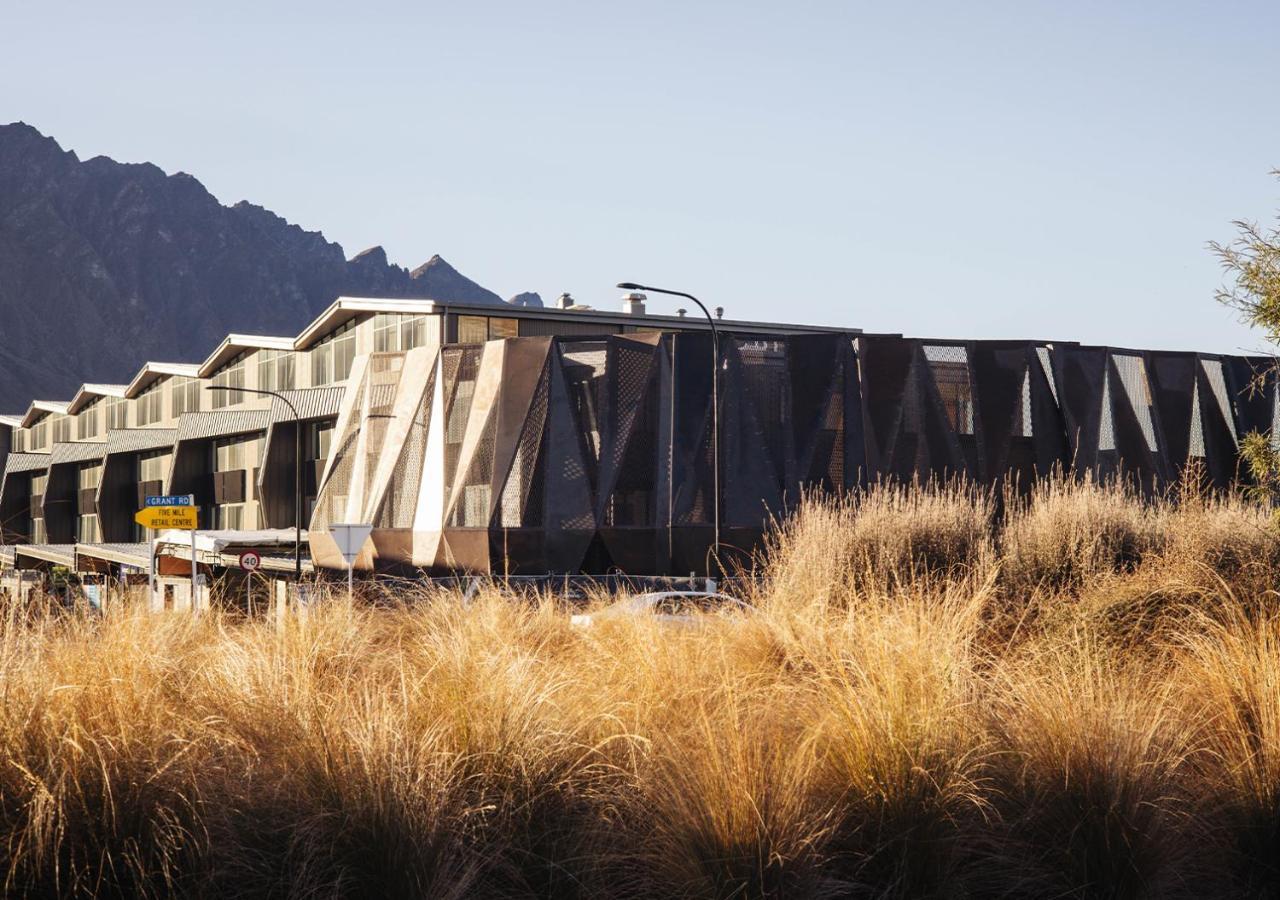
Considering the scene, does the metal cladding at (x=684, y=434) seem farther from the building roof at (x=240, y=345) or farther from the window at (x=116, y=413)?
the window at (x=116, y=413)

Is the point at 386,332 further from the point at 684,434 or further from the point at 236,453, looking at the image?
the point at 684,434

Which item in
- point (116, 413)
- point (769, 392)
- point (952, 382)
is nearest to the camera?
point (769, 392)

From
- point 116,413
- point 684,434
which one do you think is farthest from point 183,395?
point 684,434

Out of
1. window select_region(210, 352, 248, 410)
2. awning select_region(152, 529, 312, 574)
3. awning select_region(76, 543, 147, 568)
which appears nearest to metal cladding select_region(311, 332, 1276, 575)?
awning select_region(152, 529, 312, 574)

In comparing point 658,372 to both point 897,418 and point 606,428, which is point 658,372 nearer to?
point 606,428

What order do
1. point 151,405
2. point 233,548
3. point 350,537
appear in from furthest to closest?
point 151,405
point 233,548
point 350,537

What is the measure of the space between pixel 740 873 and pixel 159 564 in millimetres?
42930

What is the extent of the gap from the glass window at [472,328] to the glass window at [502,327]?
0.25 m

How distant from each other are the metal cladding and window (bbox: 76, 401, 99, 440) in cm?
4819

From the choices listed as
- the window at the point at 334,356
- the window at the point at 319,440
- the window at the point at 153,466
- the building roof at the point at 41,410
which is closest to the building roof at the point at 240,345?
the window at the point at 334,356

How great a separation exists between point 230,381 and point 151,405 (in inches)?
448

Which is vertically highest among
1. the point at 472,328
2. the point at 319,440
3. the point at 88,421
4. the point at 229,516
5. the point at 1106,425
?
the point at 472,328

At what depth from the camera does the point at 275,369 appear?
62719 millimetres

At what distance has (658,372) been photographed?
1467 inches
